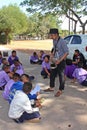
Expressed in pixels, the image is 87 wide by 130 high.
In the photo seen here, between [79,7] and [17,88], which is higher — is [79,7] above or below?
above

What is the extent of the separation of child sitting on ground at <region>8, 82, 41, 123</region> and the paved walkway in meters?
0.12

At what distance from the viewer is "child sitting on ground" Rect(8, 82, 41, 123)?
20.4ft

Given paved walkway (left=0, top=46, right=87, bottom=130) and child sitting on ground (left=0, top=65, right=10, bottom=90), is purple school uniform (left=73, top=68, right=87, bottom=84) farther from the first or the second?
child sitting on ground (left=0, top=65, right=10, bottom=90)

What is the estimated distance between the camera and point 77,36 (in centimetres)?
1473

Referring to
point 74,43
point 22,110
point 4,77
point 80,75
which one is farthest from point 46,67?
point 22,110

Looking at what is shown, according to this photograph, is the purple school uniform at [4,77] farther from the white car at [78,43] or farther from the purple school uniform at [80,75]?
the white car at [78,43]

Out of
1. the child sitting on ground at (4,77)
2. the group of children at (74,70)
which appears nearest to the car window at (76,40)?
the group of children at (74,70)

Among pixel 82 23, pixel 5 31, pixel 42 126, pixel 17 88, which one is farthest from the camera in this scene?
pixel 5 31

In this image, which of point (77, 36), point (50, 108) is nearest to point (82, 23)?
point (77, 36)

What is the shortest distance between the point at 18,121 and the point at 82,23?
21.6m

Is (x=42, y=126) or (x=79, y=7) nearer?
(x=42, y=126)

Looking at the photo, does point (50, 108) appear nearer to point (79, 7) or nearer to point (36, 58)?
point (36, 58)

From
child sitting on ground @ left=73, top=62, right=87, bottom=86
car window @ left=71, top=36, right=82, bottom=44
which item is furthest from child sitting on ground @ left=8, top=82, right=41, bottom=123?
car window @ left=71, top=36, right=82, bottom=44

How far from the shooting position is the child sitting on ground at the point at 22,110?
6.21m
